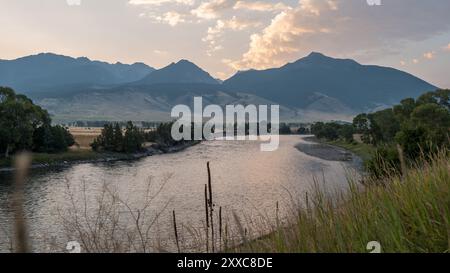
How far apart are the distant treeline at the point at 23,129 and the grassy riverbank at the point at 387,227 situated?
100 meters

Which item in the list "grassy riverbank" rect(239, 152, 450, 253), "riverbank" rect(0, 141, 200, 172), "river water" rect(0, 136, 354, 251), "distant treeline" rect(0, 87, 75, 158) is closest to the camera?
"grassy riverbank" rect(239, 152, 450, 253)

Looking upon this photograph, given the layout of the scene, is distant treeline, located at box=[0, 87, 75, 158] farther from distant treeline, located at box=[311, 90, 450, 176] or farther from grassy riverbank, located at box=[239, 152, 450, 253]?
grassy riverbank, located at box=[239, 152, 450, 253]

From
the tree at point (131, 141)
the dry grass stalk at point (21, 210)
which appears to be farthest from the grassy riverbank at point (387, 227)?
the tree at point (131, 141)

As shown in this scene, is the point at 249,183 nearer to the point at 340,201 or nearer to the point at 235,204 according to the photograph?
the point at 235,204

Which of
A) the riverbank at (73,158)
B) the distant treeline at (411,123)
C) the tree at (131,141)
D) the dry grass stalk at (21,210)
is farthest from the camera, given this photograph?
the tree at (131,141)

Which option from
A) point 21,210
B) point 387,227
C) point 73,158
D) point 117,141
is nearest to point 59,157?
point 73,158

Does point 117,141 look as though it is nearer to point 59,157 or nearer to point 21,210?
point 59,157

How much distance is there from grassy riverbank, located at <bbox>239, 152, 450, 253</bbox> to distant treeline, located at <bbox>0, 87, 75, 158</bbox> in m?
100

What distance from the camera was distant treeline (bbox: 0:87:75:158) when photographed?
99562mm

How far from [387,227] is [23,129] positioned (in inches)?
4336

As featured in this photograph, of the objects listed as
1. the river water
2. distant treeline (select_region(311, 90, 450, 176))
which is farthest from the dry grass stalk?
distant treeline (select_region(311, 90, 450, 176))

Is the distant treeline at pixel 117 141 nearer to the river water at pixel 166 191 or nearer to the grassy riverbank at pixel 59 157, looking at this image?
the grassy riverbank at pixel 59 157

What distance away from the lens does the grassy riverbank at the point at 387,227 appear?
4.63 metres

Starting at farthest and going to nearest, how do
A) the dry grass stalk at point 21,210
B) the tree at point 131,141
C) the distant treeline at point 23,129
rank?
the tree at point 131,141, the distant treeline at point 23,129, the dry grass stalk at point 21,210
